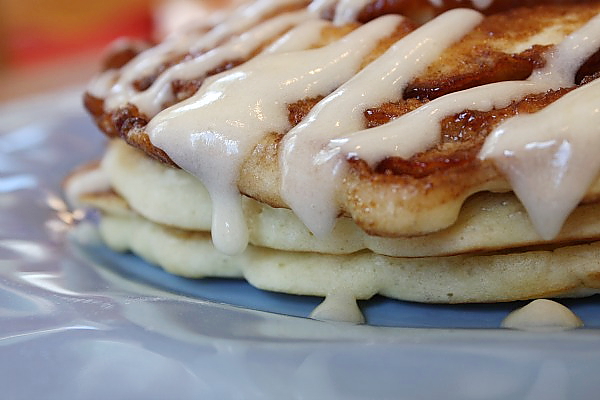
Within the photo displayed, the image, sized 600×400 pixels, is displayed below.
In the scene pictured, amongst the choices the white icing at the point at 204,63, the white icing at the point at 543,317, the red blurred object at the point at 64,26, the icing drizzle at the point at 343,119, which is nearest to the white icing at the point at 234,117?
the icing drizzle at the point at 343,119

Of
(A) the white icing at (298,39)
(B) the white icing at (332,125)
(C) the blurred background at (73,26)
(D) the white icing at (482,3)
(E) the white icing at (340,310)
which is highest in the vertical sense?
(C) the blurred background at (73,26)

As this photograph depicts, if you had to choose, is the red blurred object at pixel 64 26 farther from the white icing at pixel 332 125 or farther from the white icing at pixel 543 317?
the white icing at pixel 543 317

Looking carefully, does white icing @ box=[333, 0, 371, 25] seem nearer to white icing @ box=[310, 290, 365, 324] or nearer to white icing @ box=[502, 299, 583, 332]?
white icing @ box=[310, 290, 365, 324]

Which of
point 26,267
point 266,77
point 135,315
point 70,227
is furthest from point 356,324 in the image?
point 70,227

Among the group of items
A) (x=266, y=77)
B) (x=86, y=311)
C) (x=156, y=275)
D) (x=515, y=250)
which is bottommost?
(x=515, y=250)

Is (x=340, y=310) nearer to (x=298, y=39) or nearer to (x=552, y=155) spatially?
(x=552, y=155)

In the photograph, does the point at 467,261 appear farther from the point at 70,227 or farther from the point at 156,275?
the point at 70,227
